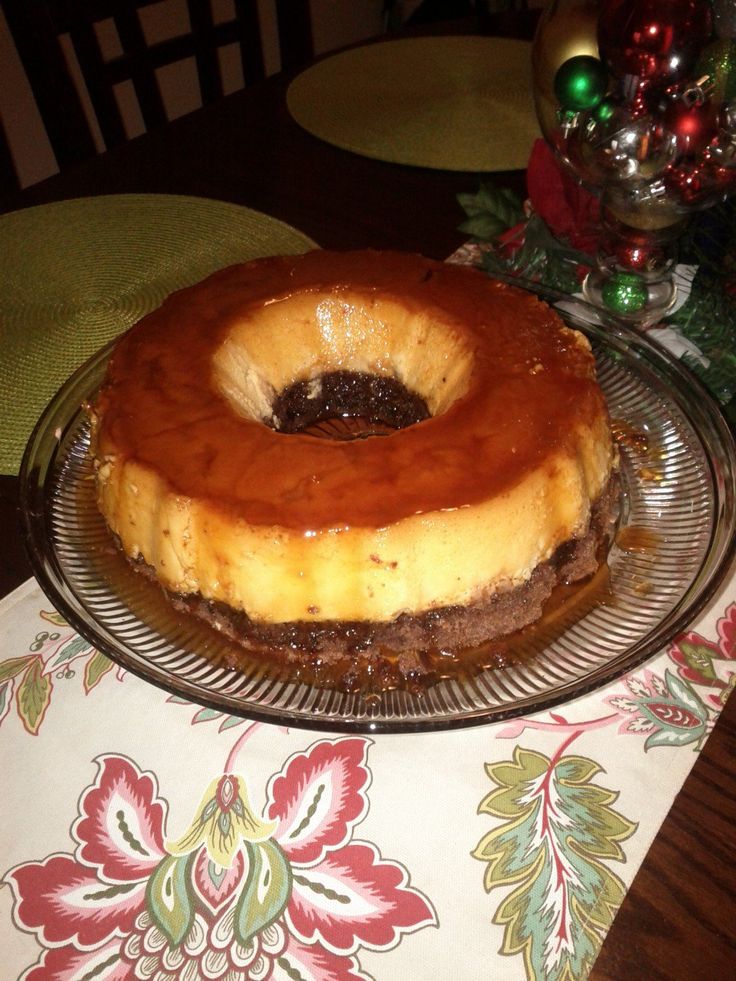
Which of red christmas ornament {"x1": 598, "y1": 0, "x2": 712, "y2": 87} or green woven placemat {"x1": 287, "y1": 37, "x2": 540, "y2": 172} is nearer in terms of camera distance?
red christmas ornament {"x1": 598, "y1": 0, "x2": 712, "y2": 87}

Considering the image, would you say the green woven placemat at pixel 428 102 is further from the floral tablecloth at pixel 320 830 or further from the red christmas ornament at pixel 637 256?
the floral tablecloth at pixel 320 830

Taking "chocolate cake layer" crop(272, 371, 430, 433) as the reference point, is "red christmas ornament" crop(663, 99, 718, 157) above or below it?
above

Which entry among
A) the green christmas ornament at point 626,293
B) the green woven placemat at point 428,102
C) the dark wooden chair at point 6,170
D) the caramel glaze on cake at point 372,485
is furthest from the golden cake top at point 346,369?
the dark wooden chair at point 6,170

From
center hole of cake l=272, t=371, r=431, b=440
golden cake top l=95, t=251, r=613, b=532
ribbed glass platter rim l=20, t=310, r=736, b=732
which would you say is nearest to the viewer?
ribbed glass platter rim l=20, t=310, r=736, b=732

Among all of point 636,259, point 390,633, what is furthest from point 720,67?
point 390,633

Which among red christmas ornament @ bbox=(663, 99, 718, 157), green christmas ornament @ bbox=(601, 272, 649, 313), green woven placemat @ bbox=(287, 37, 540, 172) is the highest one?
red christmas ornament @ bbox=(663, 99, 718, 157)

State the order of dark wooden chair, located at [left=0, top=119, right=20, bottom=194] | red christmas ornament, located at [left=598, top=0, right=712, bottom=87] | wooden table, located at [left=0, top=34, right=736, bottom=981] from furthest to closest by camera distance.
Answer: dark wooden chair, located at [left=0, top=119, right=20, bottom=194]
red christmas ornament, located at [left=598, top=0, right=712, bottom=87]
wooden table, located at [left=0, top=34, right=736, bottom=981]

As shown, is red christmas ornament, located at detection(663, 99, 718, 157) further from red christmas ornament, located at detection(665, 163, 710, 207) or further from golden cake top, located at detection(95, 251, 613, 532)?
golden cake top, located at detection(95, 251, 613, 532)

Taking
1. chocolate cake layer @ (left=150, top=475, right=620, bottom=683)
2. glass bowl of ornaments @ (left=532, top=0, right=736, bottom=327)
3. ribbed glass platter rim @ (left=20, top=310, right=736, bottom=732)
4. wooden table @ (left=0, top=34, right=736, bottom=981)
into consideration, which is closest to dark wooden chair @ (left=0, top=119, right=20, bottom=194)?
wooden table @ (left=0, top=34, right=736, bottom=981)
